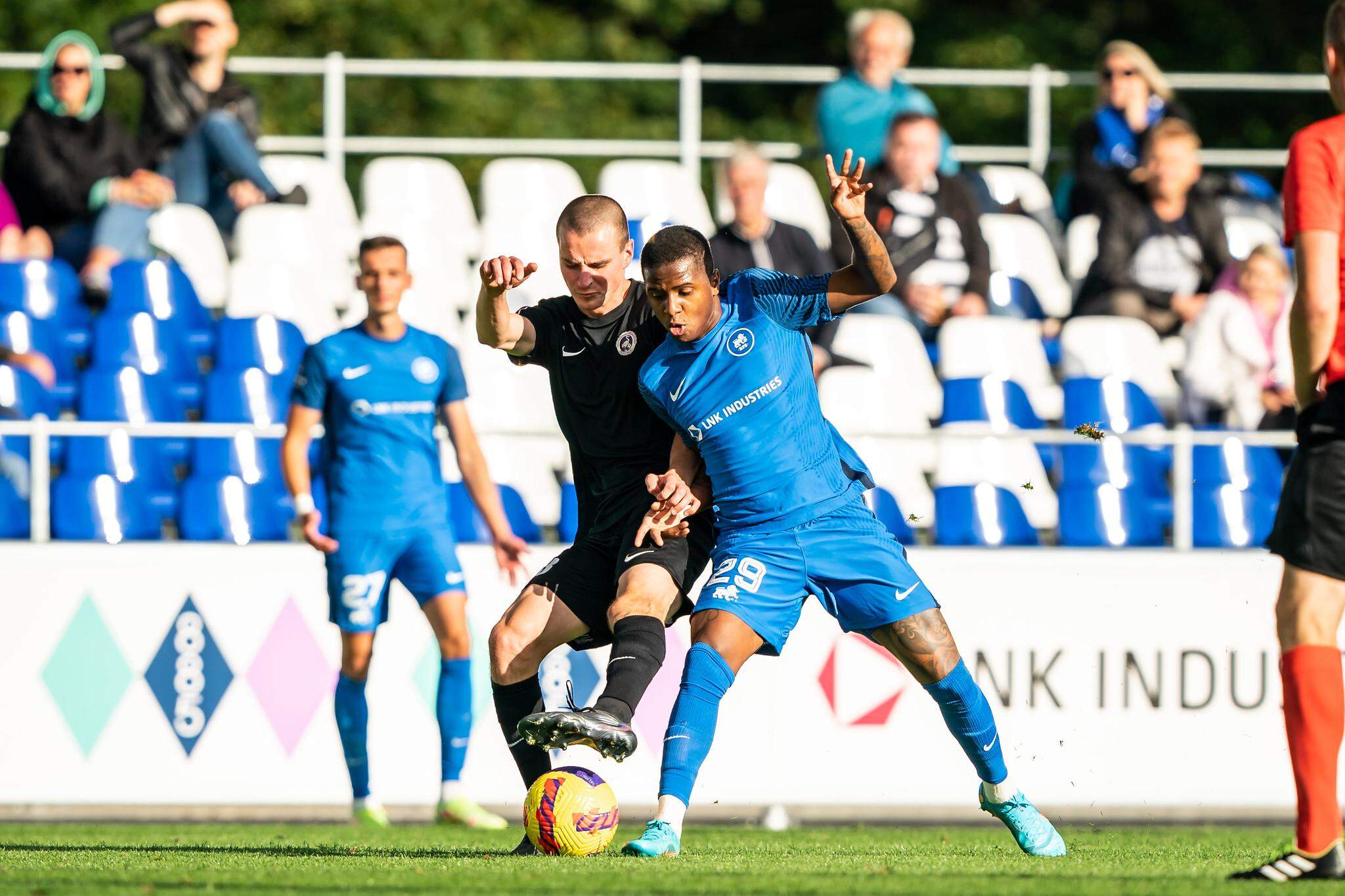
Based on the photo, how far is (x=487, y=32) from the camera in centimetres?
2212

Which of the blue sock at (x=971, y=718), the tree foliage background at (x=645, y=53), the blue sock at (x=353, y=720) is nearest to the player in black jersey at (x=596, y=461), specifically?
the blue sock at (x=971, y=718)

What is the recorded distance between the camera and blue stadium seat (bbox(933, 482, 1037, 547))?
35.7 feet

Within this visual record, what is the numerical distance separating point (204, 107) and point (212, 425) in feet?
12.9

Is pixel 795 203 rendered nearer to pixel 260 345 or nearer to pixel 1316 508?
pixel 260 345

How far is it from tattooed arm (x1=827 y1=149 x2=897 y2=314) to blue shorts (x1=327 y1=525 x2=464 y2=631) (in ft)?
10.4

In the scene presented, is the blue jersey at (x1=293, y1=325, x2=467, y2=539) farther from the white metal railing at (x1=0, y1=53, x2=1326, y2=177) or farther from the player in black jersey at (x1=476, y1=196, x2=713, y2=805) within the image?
the white metal railing at (x1=0, y1=53, x2=1326, y2=177)

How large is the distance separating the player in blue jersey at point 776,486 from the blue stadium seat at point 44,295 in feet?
21.1

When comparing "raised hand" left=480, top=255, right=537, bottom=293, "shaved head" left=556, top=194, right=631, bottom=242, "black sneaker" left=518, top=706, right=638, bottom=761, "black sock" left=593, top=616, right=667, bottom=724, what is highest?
"shaved head" left=556, top=194, right=631, bottom=242

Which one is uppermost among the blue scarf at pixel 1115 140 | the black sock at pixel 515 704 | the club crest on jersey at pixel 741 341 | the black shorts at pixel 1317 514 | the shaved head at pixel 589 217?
the blue scarf at pixel 1115 140

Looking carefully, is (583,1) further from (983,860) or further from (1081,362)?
(983,860)

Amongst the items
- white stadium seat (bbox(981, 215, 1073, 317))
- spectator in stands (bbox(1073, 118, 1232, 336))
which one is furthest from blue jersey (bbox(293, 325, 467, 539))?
white stadium seat (bbox(981, 215, 1073, 317))

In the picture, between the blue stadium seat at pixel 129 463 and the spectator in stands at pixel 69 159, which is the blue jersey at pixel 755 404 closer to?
the blue stadium seat at pixel 129 463

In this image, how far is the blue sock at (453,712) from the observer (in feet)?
31.0

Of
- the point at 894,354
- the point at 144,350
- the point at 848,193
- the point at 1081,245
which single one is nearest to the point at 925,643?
the point at 848,193
